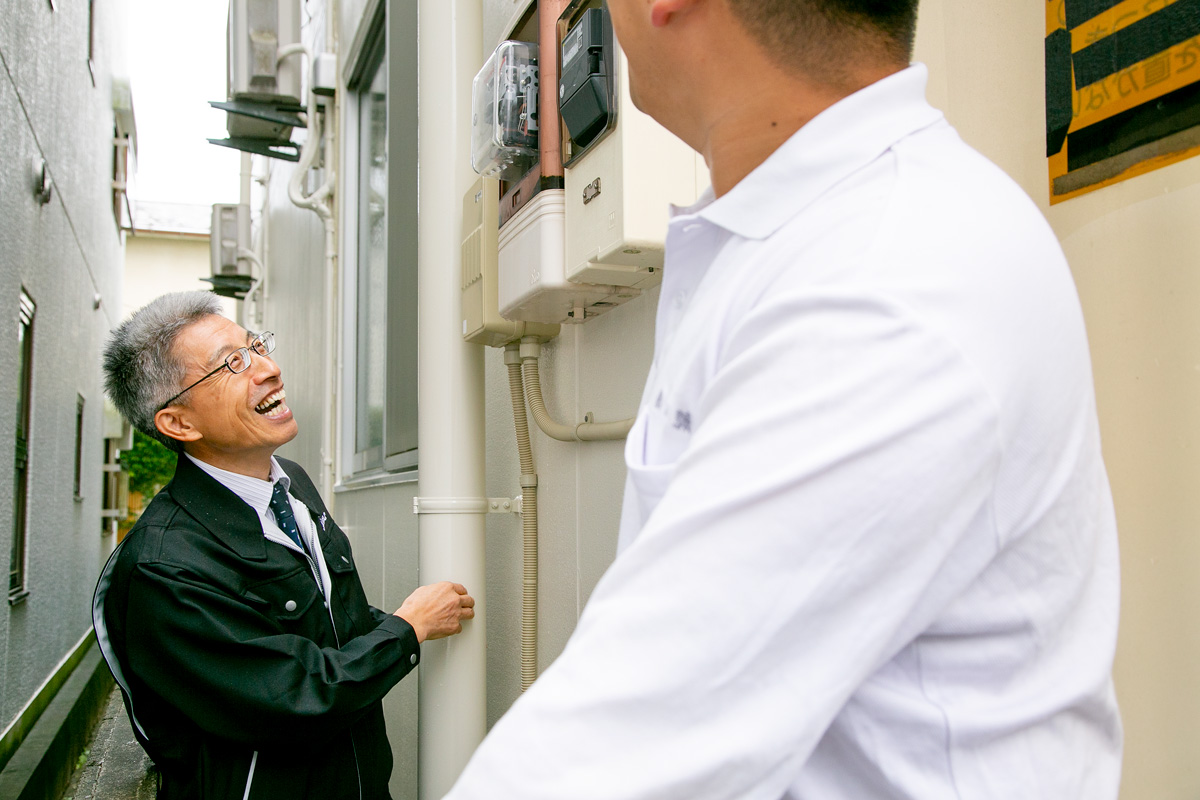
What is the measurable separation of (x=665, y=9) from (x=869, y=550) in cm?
54

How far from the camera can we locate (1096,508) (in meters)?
0.68

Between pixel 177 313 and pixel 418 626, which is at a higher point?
pixel 177 313

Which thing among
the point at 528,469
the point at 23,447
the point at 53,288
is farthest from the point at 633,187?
the point at 53,288

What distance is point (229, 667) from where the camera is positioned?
185cm

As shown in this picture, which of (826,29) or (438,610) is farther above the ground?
(826,29)

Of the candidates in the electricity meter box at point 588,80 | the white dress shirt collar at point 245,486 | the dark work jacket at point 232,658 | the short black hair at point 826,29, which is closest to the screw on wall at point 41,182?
the white dress shirt collar at point 245,486

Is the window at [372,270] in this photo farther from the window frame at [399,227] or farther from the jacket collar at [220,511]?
the jacket collar at [220,511]

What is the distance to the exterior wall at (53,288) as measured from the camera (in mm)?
4238

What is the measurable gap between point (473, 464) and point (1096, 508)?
1623 millimetres

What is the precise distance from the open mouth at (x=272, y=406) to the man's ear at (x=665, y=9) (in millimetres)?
1724

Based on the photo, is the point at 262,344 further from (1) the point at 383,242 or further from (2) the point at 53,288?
(2) the point at 53,288

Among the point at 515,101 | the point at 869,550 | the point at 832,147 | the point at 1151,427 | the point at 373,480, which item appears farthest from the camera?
the point at 373,480

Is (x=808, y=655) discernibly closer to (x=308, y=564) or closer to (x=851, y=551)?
(x=851, y=551)

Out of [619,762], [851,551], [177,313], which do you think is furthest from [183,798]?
[851,551]
